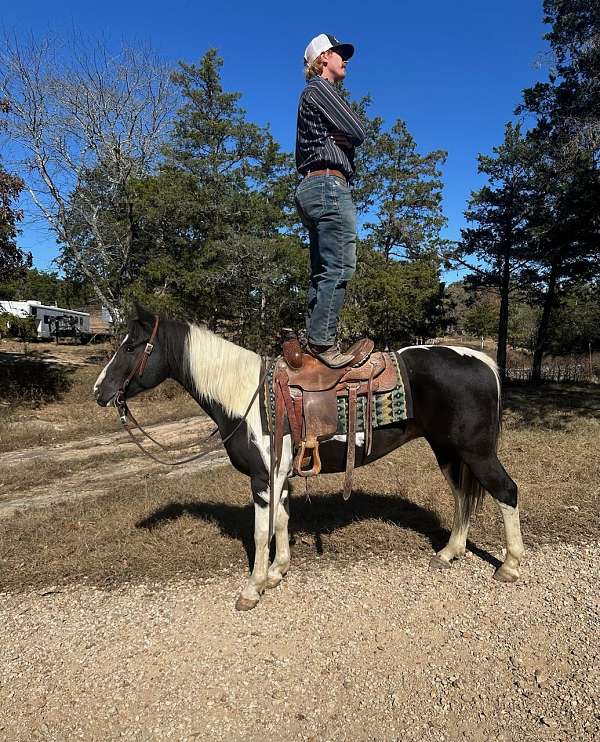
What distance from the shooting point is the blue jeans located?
138 inches

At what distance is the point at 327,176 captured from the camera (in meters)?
3.50

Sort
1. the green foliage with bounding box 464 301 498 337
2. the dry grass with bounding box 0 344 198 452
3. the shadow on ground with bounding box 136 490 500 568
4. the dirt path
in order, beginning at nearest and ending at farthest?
1. the shadow on ground with bounding box 136 490 500 568
2. the dirt path
3. the dry grass with bounding box 0 344 198 452
4. the green foliage with bounding box 464 301 498 337

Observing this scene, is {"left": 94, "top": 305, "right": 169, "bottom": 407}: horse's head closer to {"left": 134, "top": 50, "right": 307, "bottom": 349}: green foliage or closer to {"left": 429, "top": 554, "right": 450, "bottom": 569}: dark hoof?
{"left": 429, "top": 554, "right": 450, "bottom": 569}: dark hoof

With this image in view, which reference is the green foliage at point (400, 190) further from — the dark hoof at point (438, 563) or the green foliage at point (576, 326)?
the dark hoof at point (438, 563)

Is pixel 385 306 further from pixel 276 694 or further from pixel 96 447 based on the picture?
pixel 276 694

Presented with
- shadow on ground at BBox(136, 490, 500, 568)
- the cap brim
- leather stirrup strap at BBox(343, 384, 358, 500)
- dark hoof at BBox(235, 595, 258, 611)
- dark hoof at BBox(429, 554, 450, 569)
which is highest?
the cap brim

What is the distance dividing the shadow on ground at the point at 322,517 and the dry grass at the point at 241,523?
0.01 meters

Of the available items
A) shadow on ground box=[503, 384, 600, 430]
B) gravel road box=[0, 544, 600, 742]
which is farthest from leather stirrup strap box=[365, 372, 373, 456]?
shadow on ground box=[503, 384, 600, 430]

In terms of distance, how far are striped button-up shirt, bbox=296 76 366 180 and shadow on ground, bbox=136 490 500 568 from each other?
3444 millimetres

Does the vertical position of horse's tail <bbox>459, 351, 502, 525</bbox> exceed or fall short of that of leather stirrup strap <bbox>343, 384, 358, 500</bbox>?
it falls short

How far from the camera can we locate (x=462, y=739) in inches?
94.7

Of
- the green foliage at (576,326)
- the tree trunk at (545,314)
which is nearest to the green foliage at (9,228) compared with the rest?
the tree trunk at (545,314)

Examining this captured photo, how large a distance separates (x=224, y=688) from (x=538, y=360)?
21.6 metres

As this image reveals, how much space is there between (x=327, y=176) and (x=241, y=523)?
12.0 feet
